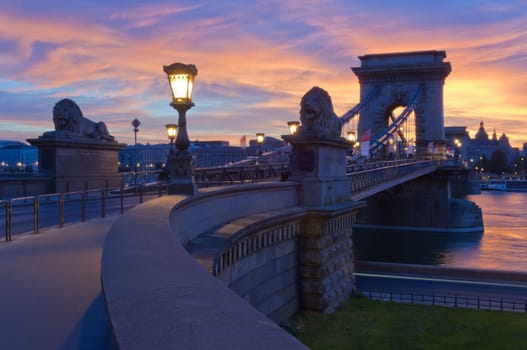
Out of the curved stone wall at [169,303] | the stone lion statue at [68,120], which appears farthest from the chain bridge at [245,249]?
the stone lion statue at [68,120]

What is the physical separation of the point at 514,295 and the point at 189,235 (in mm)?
21130

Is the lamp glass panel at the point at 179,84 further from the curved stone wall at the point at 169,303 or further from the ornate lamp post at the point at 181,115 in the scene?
the curved stone wall at the point at 169,303

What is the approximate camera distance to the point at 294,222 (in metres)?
14.3

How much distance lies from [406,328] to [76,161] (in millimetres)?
12615

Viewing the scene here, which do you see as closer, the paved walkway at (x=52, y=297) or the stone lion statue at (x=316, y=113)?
the paved walkway at (x=52, y=297)

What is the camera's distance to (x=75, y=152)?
1975 centimetres

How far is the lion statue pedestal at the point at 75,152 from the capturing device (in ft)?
62.6

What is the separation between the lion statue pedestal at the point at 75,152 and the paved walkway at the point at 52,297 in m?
11.3

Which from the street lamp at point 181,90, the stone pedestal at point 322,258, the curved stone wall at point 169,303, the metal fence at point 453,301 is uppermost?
the street lamp at point 181,90

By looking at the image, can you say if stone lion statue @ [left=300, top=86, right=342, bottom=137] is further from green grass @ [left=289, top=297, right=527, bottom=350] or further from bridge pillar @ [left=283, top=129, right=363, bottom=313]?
green grass @ [left=289, top=297, right=527, bottom=350]

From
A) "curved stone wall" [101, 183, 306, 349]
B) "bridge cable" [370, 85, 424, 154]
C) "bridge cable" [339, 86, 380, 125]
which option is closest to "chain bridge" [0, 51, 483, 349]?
"curved stone wall" [101, 183, 306, 349]

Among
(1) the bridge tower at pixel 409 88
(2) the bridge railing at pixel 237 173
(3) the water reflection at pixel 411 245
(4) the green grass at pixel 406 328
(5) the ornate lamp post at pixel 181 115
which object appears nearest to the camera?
(5) the ornate lamp post at pixel 181 115

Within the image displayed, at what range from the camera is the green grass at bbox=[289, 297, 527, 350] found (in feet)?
48.0

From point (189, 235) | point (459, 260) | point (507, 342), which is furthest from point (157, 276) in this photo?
point (459, 260)
